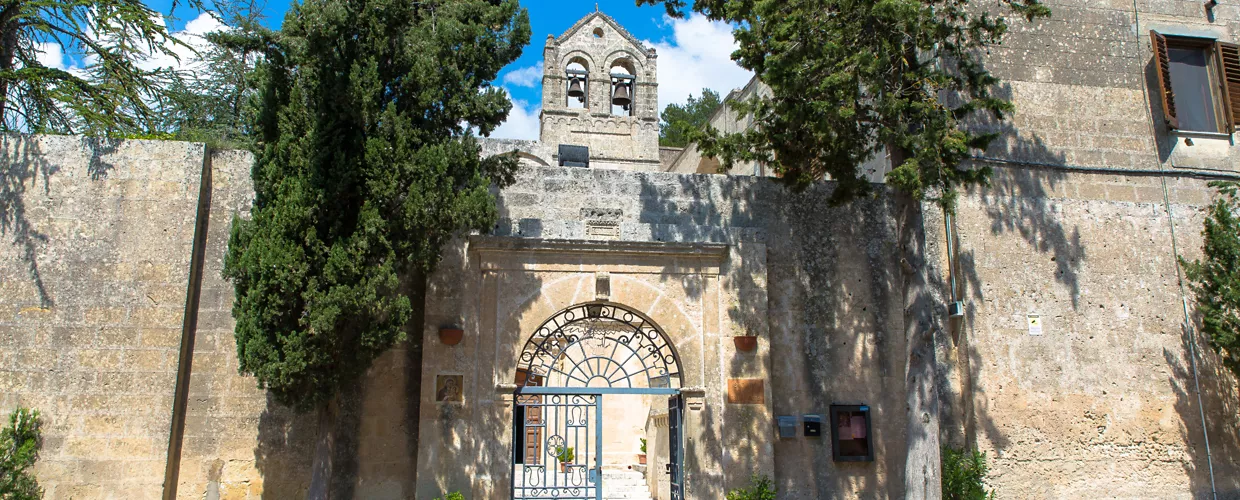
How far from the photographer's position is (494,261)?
7.96 m

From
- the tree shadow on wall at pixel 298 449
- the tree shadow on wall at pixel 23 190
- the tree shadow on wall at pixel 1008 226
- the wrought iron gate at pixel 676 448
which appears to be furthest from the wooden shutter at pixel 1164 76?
the tree shadow on wall at pixel 23 190

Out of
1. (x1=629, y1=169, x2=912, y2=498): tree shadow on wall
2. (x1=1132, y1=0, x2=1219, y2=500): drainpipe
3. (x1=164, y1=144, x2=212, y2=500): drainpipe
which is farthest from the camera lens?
(x1=1132, y1=0, x2=1219, y2=500): drainpipe

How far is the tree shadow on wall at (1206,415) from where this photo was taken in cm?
870

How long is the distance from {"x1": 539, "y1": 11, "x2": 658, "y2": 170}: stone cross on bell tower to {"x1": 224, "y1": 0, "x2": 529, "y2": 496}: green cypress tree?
2015 centimetres

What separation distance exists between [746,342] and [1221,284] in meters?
4.87

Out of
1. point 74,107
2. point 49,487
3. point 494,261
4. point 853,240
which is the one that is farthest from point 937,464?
point 74,107

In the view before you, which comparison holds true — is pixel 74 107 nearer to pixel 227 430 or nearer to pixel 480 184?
pixel 227 430

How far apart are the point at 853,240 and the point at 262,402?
5.91 m

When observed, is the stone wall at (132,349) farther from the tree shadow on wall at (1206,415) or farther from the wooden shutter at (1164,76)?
the wooden shutter at (1164,76)

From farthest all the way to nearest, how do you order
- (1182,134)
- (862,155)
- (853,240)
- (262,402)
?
(1182,134)
(853,240)
(862,155)
(262,402)

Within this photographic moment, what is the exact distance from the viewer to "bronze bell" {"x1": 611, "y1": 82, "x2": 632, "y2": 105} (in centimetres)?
2636

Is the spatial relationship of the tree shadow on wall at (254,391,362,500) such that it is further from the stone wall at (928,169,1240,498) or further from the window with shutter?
the window with shutter

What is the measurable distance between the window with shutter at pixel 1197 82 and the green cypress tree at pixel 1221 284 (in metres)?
0.95

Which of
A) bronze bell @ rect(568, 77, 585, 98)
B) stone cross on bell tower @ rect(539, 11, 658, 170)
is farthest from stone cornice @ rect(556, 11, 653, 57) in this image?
bronze bell @ rect(568, 77, 585, 98)
